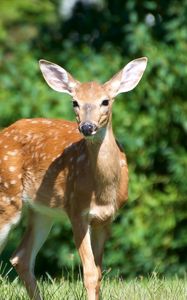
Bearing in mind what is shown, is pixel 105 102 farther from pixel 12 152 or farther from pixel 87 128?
pixel 12 152

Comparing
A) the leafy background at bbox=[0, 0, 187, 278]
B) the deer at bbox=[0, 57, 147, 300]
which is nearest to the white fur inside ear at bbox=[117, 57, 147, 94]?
the deer at bbox=[0, 57, 147, 300]

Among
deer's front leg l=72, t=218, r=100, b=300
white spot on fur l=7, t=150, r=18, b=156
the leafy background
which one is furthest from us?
the leafy background

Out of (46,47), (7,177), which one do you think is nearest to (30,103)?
(46,47)

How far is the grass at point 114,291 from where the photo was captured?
764 centimetres

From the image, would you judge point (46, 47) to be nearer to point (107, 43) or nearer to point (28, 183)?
point (107, 43)

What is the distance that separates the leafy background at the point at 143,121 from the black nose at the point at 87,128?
364 cm

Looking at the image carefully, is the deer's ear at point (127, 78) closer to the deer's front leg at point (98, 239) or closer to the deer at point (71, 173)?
the deer at point (71, 173)

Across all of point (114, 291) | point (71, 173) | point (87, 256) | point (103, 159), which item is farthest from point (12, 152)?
point (114, 291)

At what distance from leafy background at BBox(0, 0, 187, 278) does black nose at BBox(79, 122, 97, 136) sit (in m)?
3.64

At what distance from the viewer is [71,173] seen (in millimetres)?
8219

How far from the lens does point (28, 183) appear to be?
8.53 metres

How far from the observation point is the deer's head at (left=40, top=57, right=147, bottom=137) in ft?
24.7

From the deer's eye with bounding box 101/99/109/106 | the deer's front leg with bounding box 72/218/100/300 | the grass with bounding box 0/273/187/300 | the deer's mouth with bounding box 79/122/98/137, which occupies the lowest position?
the grass with bounding box 0/273/187/300

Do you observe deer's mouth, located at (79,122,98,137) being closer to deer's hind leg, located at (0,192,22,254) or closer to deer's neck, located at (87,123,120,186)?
deer's neck, located at (87,123,120,186)
